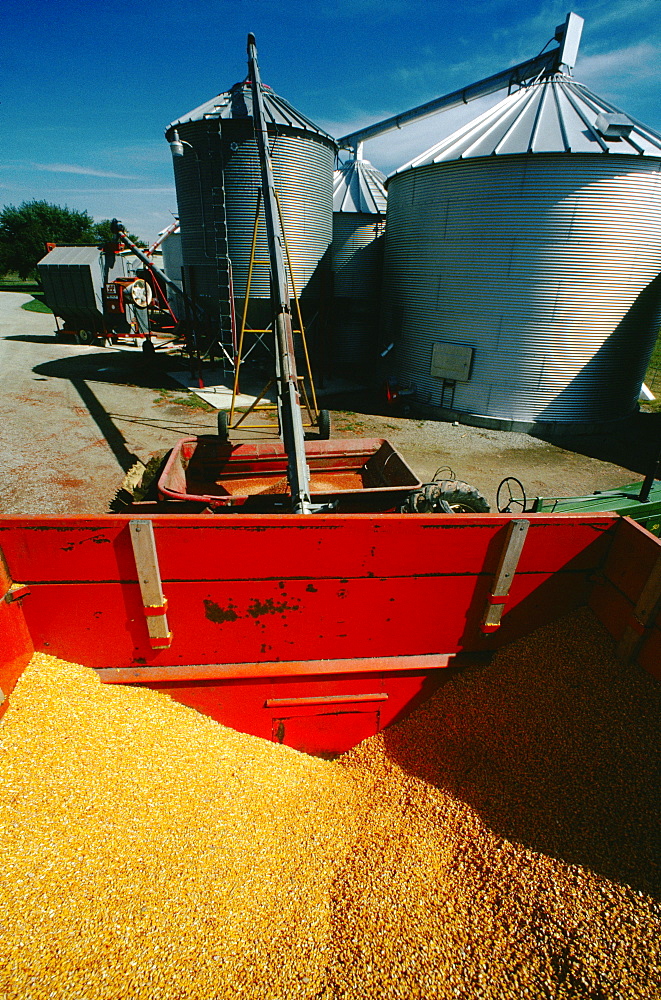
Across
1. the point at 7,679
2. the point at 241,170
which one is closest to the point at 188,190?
the point at 241,170

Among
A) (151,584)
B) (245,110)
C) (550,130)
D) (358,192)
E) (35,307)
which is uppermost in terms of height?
(245,110)

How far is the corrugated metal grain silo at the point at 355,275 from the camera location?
18.3m

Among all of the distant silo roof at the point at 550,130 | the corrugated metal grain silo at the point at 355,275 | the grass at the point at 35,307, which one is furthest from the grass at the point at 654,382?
the grass at the point at 35,307

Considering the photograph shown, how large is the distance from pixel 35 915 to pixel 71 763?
2.44 ft

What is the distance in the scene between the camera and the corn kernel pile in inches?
92.5

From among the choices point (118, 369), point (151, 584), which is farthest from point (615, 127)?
point (118, 369)

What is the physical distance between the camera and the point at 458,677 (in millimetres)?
4035

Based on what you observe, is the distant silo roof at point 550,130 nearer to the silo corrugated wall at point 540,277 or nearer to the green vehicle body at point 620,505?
the silo corrugated wall at point 540,277

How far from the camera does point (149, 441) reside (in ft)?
39.2

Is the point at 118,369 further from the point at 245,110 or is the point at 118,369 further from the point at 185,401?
the point at 245,110

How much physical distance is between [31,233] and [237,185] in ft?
192

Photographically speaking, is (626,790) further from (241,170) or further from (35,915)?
(241,170)

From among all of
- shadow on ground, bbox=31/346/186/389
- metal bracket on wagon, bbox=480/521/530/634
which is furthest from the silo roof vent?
shadow on ground, bbox=31/346/186/389

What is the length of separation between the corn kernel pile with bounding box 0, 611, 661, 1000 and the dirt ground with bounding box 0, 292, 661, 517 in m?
5.47
